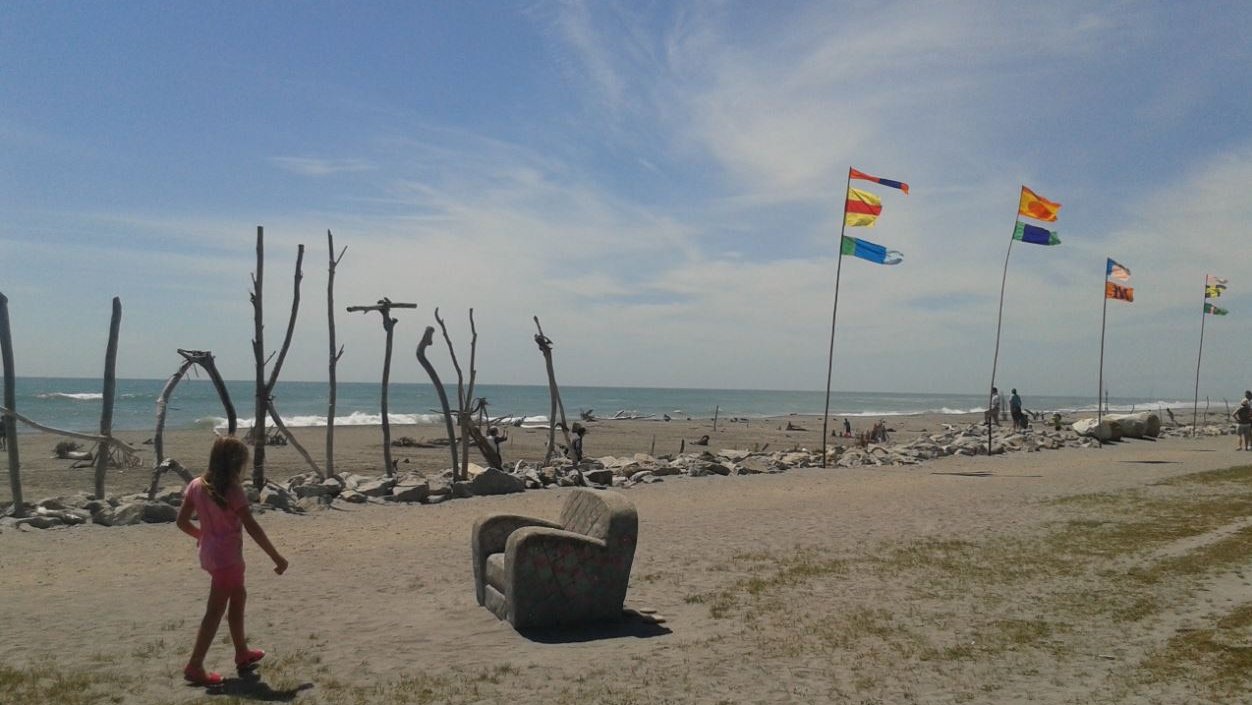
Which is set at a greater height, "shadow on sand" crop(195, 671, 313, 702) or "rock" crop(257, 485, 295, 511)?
"shadow on sand" crop(195, 671, 313, 702)

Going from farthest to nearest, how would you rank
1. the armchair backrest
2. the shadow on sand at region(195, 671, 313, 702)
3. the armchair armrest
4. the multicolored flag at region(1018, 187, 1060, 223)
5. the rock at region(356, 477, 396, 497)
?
the multicolored flag at region(1018, 187, 1060, 223), the rock at region(356, 477, 396, 497), the armchair armrest, the armchair backrest, the shadow on sand at region(195, 671, 313, 702)

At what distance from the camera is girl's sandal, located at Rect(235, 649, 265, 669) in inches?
206

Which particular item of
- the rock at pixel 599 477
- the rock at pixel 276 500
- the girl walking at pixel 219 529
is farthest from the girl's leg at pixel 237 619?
the rock at pixel 599 477

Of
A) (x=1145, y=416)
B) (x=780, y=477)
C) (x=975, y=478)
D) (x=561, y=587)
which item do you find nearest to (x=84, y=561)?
(x=561, y=587)

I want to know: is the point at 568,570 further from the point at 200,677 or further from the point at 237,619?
the point at 200,677

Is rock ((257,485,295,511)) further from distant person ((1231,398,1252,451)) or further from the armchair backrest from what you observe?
distant person ((1231,398,1252,451))

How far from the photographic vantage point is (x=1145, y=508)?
12.8m

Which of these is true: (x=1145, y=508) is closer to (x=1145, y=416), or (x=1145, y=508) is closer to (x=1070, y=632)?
(x=1070, y=632)

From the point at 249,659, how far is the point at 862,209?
1739cm

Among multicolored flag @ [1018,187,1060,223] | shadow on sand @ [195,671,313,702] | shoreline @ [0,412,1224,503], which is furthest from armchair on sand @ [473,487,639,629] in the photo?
multicolored flag @ [1018,187,1060,223]

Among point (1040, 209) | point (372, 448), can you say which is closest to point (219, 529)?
point (1040, 209)

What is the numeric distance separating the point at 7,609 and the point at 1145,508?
13283 millimetres

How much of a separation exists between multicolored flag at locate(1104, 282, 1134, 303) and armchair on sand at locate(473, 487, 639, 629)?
27.1 meters

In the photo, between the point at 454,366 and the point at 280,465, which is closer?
the point at 454,366
